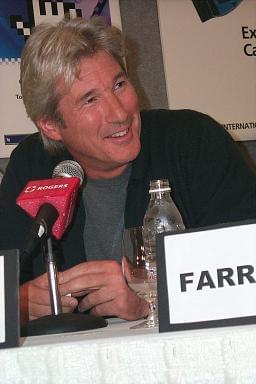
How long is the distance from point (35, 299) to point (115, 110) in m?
0.51

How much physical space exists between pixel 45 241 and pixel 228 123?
173 centimetres

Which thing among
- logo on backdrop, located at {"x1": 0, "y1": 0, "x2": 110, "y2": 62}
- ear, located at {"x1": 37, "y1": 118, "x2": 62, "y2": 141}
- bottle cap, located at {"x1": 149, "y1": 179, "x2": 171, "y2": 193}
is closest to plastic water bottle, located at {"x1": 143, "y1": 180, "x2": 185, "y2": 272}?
bottle cap, located at {"x1": 149, "y1": 179, "x2": 171, "y2": 193}

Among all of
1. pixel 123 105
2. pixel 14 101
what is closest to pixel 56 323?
pixel 123 105

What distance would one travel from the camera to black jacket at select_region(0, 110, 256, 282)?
160 cm

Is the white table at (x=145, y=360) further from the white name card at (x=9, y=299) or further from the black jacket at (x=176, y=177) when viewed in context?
the black jacket at (x=176, y=177)

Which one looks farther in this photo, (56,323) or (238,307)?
(56,323)

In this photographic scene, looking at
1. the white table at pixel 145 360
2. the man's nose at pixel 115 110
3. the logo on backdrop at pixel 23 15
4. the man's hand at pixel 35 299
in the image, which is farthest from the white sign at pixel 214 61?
the white table at pixel 145 360

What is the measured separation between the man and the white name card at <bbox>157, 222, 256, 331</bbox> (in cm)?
76

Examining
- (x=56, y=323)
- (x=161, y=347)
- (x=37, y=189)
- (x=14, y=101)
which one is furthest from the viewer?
(x=14, y=101)

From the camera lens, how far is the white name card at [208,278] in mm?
748

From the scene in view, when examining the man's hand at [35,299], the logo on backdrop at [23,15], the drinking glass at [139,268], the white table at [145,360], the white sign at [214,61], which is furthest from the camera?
the white sign at [214,61]

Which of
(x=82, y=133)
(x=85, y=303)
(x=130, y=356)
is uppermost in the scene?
(x=82, y=133)

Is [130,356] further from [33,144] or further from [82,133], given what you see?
[33,144]

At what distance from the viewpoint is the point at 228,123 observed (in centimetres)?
277
